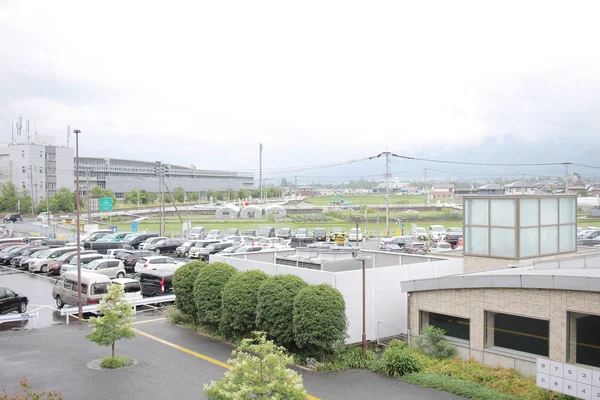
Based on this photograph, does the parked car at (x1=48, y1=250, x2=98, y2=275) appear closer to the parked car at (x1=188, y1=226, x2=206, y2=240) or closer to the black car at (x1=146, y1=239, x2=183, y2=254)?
the black car at (x1=146, y1=239, x2=183, y2=254)

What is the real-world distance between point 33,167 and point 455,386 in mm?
128906

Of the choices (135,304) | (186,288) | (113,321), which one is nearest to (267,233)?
(135,304)

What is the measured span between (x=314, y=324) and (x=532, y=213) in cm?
1087

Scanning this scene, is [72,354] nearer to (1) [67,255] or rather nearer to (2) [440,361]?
(2) [440,361]

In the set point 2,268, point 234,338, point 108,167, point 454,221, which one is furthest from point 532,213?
point 108,167

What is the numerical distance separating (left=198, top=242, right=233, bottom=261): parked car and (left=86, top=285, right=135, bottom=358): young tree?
26760 millimetres

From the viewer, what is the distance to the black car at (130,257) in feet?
127

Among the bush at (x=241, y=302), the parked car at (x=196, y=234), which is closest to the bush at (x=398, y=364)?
the bush at (x=241, y=302)

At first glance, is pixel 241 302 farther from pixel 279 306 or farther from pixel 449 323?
pixel 449 323

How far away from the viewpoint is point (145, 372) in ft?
54.2

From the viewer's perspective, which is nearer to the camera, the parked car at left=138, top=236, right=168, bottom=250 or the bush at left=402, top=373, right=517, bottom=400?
the bush at left=402, top=373, right=517, bottom=400

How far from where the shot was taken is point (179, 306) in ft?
74.4

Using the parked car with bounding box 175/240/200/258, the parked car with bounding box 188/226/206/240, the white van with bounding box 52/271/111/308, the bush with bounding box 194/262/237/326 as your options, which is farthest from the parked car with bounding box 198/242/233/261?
the bush with bounding box 194/262/237/326

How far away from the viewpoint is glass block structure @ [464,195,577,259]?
70.0 feet
